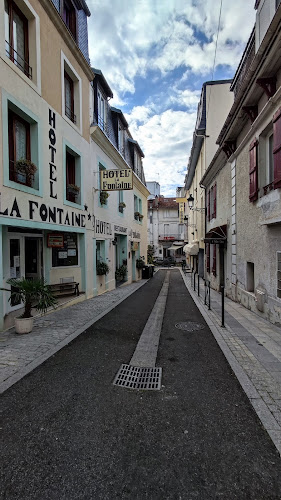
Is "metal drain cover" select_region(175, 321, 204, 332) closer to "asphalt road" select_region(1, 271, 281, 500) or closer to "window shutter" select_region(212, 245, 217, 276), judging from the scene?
"asphalt road" select_region(1, 271, 281, 500)

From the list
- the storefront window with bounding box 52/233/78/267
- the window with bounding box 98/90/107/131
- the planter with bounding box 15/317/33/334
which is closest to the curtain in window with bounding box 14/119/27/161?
the storefront window with bounding box 52/233/78/267

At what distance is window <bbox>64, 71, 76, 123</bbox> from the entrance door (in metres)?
4.83

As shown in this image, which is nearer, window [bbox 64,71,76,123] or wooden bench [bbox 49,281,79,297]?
wooden bench [bbox 49,281,79,297]

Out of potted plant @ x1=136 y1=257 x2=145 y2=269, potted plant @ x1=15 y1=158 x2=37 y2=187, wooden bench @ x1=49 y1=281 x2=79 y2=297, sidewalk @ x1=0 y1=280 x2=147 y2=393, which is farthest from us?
potted plant @ x1=136 y1=257 x2=145 y2=269

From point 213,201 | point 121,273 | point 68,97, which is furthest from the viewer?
point 121,273

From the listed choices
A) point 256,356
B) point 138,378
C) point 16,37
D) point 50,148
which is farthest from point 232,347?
point 16,37

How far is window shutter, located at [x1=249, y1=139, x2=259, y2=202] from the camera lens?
24.1ft

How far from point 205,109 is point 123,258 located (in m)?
11.2

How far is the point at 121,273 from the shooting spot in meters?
15.3

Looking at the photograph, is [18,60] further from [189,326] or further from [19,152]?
[189,326]

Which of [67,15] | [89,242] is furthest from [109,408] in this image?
[67,15]

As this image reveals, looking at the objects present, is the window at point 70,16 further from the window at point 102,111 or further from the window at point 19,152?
the window at point 19,152

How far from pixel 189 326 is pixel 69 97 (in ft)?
30.1

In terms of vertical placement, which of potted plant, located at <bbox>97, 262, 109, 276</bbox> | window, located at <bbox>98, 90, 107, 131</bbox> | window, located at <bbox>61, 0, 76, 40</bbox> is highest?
window, located at <bbox>61, 0, 76, 40</bbox>
